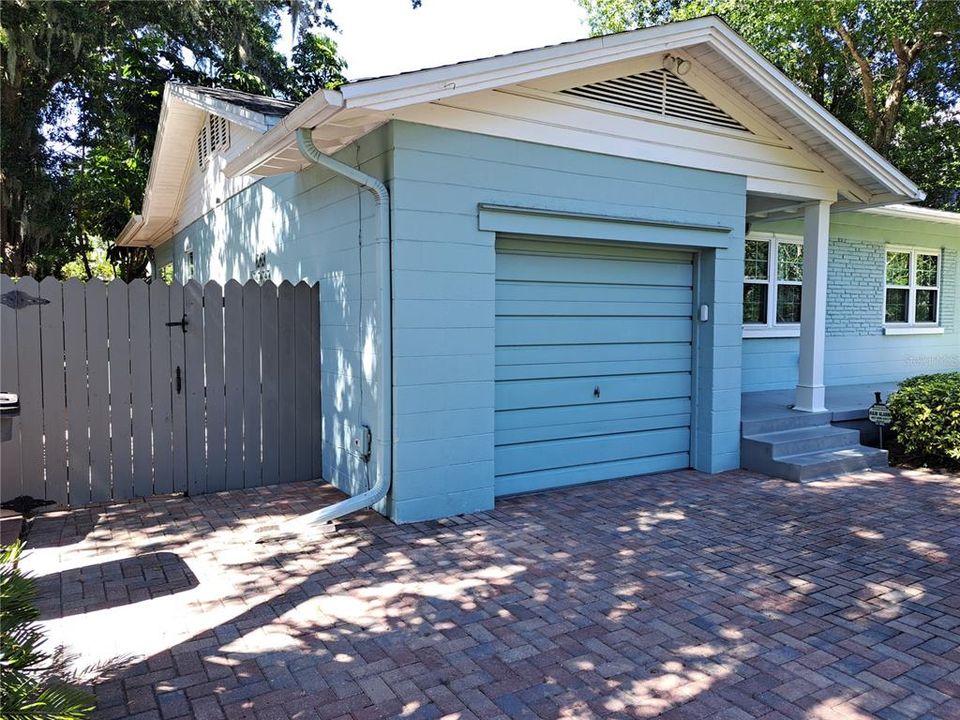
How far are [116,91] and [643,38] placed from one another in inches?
561

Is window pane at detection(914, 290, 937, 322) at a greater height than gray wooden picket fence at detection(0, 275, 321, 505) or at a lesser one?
greater

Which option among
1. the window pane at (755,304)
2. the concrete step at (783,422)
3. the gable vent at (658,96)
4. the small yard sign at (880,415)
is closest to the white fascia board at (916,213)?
the window pane at (755,304)

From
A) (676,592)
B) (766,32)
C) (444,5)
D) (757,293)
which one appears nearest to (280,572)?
(676,592)

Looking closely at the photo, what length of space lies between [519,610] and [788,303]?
8.11 metres

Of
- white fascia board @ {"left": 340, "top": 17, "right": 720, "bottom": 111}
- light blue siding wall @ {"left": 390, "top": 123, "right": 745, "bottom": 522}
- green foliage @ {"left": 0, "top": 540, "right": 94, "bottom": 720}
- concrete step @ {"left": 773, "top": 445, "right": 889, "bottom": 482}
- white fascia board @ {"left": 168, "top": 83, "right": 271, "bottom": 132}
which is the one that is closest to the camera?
green foliage @ {"left": 0, "top": 540, "right": 94, "bottom": 720}

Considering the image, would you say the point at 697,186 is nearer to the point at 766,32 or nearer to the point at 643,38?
the point at 643,38

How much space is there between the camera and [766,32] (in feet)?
52.4

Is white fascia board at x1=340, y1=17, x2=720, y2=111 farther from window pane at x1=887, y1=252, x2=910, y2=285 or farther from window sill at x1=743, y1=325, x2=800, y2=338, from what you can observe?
window pane at x1=887, y1=252, x2=910, y2=285

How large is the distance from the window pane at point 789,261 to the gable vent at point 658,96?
148 inches

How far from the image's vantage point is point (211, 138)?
397 inches

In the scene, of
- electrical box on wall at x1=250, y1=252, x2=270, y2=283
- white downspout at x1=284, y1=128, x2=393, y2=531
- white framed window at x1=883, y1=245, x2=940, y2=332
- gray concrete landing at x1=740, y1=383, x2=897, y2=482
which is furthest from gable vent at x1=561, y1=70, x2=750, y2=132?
white framed window at x1=883, y1=245, x2=940, y2=332

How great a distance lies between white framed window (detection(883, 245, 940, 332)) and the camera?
458 inches

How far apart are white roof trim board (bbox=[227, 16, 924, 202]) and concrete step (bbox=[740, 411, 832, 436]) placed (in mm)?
2765

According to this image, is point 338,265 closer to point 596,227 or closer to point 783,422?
point 596,227
